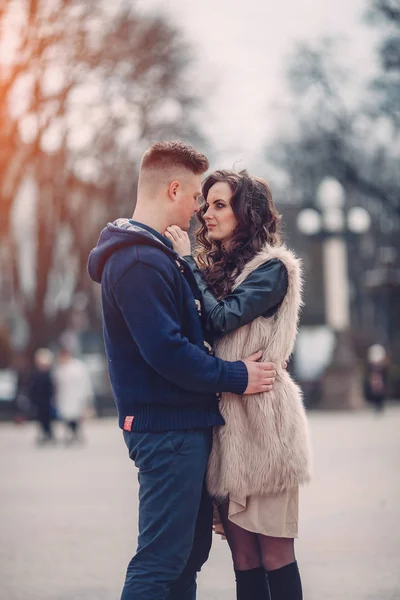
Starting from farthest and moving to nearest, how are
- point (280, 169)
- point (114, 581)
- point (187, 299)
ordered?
point (280, 169) → point (114, 581) → point (187, 299)

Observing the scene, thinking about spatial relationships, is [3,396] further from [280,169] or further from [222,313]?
[222,313]

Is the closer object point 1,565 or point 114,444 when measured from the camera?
point 1,565

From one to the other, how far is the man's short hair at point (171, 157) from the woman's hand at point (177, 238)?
0.23 metres

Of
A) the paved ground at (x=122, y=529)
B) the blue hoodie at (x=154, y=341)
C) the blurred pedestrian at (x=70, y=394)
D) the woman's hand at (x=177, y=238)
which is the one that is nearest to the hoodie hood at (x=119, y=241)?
the blue hoodie at (x=154, y=341)

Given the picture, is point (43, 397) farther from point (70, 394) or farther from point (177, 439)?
point (177, 439)

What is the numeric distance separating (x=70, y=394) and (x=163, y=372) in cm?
1832

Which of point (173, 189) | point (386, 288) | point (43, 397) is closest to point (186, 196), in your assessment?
point (173, 189)

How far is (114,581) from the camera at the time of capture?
680cm

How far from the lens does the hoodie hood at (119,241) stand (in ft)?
13.4

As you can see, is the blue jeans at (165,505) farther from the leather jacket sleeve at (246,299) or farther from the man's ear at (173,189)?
the man's ear at (173,189)

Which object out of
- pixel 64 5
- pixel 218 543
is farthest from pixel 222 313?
pixel 64 5

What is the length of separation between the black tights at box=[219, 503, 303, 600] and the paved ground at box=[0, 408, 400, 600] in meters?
1.84

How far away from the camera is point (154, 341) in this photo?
3947 mm

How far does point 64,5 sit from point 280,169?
49.8ft
